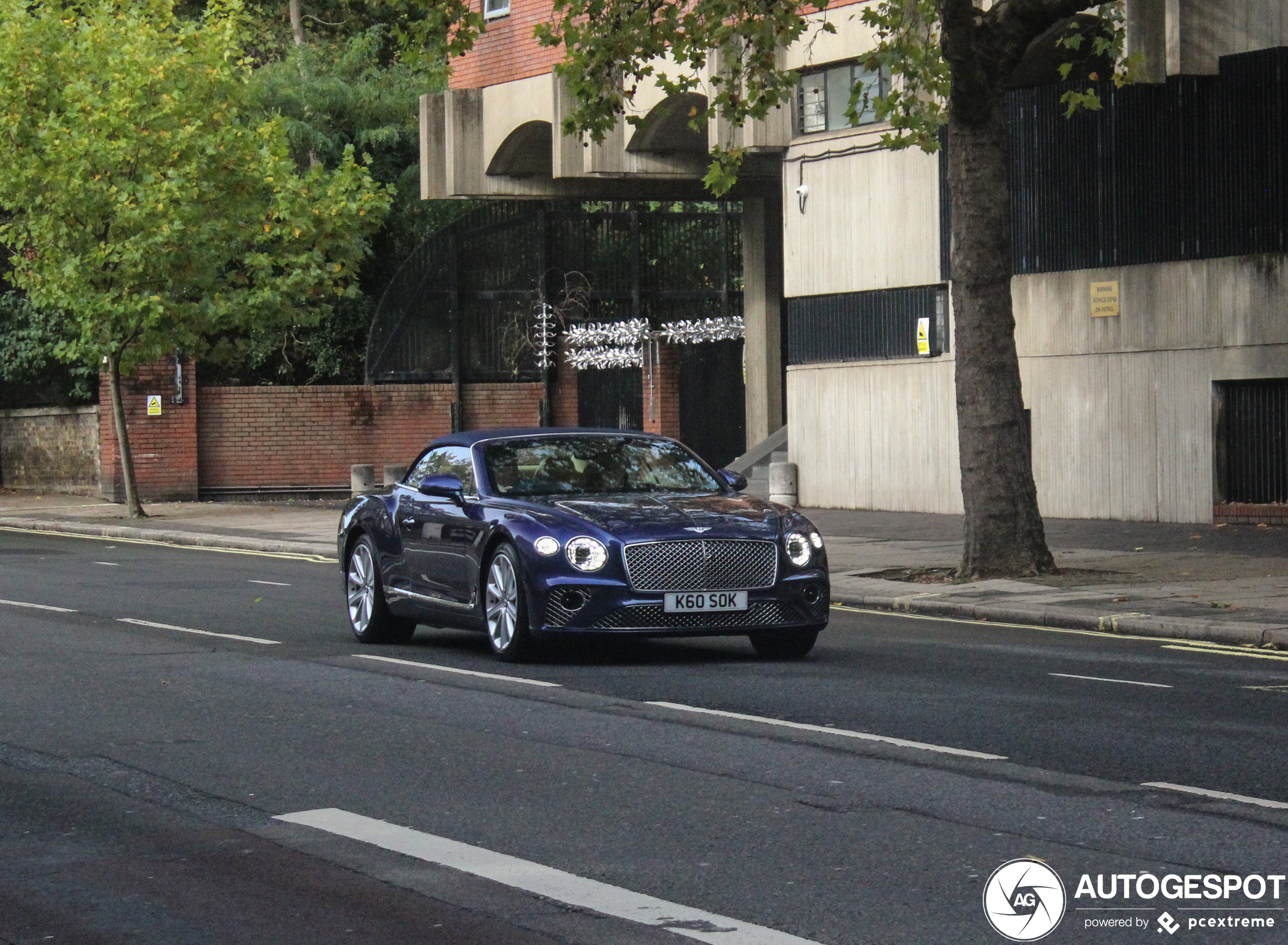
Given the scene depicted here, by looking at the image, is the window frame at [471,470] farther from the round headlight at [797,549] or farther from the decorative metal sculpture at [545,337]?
the decorative metal sculpture at [545,337]

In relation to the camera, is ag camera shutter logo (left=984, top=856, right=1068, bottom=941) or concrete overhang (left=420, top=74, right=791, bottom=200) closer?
ag camera shutter logo (left=984, top=856, right=1068, bottom=941)

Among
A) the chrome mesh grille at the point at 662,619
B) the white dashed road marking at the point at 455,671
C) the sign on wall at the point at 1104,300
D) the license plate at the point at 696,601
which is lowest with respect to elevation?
the white dashed road marking at the point at 455,671

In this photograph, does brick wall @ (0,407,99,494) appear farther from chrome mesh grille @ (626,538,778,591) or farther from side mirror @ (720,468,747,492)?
chrome mesh grille @ (626,538,778,591)

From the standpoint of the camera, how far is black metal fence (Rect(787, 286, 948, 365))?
27531 mm

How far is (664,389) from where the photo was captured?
37062mm

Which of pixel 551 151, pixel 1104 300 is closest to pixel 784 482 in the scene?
pixel 1104 300

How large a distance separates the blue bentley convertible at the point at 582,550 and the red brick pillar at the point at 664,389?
22.9 meters

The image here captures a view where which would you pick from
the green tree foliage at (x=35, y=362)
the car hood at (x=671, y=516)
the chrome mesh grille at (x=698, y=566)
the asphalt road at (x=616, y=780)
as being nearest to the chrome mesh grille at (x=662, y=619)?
the chrome mesh grille at (x=698, y=566)

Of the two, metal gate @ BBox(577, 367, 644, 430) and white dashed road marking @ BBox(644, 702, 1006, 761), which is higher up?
metal gate @ BBox(577, 367, 644, 430)

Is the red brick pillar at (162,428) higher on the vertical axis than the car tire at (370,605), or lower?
higher

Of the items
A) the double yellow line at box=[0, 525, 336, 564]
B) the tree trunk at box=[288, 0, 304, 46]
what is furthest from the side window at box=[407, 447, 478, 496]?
the tree trunk at box=[288, 0, 304, 46]

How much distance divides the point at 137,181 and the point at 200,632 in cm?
1812

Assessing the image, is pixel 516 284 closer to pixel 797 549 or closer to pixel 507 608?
pixel 507 608

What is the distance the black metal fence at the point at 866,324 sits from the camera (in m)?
27.5
